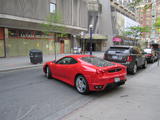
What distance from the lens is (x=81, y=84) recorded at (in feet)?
16.3

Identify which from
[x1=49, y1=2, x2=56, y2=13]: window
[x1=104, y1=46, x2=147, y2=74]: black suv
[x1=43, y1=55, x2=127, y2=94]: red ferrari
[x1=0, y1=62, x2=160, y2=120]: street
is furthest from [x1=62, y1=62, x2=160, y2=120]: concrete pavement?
[x1=49, y1=2, x2=56, y2=13]: window

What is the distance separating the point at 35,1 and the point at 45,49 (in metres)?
7.09

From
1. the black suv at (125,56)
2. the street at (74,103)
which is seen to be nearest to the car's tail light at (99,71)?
the street at (74,103)

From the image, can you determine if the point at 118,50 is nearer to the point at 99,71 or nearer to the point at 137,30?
the point at 99,71

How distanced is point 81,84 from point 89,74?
63cm

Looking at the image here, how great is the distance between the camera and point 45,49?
21.5 metres

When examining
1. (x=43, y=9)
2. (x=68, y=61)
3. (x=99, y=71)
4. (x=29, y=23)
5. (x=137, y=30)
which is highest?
(x=43, y=9)

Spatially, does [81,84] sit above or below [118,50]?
below

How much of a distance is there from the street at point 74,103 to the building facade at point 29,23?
10.8m

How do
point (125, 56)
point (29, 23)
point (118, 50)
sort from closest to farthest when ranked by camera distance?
point (125, 56)
point (118, 50)
point (29, 23)

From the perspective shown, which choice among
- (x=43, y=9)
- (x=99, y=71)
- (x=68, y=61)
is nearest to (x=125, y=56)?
(x=68, y=61)


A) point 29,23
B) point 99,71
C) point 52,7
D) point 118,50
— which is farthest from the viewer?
point 52,7

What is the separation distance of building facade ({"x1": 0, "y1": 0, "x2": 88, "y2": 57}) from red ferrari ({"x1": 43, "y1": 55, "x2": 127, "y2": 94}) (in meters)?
9.92

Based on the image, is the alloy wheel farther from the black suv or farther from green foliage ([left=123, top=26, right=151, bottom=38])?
green foliage ([left=123, top=26, right=151, bottom=38])
